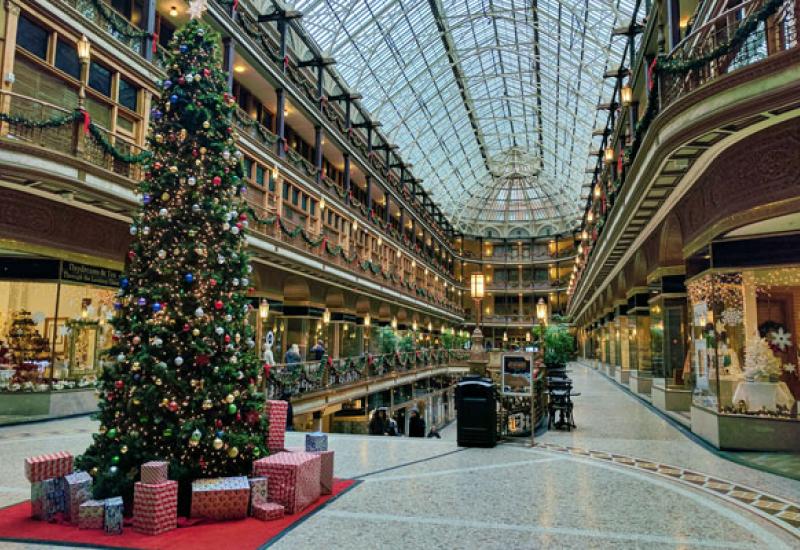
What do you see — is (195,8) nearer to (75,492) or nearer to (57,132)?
(57,132)

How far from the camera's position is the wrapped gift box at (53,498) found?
207 inches

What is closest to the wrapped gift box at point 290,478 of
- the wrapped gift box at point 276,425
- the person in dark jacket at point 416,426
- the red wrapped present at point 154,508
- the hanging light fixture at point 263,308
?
the wrapped gift box at point 276,425

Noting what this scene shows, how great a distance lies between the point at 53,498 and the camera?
5301 millimetres

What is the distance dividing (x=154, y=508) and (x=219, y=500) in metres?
0.61

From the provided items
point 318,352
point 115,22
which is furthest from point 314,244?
point 115,22

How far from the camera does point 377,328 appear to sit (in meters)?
36.2

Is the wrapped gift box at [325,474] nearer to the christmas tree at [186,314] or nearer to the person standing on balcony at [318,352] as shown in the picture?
the christmas tree at [186,314]

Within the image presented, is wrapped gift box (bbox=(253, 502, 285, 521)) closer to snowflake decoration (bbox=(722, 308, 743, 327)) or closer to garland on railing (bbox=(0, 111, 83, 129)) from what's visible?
garland on railing (bbox=(0, 111, 83, 129))

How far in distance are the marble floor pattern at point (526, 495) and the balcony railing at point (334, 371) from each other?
4.58 meters

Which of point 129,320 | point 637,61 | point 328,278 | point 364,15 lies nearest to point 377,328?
point 328,278

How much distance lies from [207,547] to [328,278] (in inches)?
785

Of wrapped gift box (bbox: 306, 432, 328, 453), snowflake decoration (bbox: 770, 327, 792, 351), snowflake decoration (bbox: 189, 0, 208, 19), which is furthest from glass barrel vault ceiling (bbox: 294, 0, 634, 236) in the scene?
wrapped gift box (bbox: 306, 432, 328, 453)

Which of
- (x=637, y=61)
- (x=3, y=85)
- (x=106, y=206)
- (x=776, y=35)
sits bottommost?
(x=106, y=206)

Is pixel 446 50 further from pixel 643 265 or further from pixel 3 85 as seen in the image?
pixel 3 85
